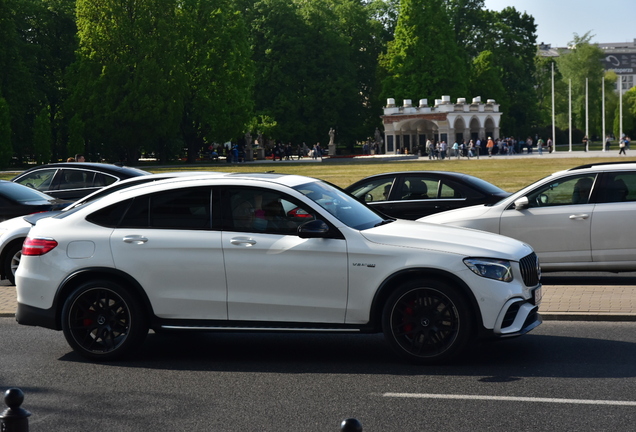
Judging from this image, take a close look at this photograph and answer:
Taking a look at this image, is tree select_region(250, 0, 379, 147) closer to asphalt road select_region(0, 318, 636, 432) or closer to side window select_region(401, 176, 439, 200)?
side window select_region(401, 176, 439, 200)

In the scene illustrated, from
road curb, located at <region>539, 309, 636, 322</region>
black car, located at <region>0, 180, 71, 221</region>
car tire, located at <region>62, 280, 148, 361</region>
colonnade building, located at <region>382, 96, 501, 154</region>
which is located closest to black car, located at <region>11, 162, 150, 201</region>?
black car, located at <region>0, 180, 71, 221</region>

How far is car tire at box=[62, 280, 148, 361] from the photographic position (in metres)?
8.11

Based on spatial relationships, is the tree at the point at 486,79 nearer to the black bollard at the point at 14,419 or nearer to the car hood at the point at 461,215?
the car hood at the point at 461,215

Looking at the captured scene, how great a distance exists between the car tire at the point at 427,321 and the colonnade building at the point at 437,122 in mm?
77836

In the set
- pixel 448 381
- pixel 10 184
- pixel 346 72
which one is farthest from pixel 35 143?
pixel 448 381

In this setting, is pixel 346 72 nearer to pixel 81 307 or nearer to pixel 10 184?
pixel 10 184

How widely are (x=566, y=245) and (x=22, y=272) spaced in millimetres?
7113

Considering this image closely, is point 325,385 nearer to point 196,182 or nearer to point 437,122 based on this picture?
point 196,182

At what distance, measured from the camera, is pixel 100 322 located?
8.19 metres

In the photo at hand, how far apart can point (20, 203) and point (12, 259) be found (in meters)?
1.86

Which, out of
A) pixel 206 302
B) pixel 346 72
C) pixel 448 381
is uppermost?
pixel 346 72

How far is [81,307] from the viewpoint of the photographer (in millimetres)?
8172

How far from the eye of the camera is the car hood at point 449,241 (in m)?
7.60

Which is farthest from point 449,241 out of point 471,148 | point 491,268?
point 471,148
